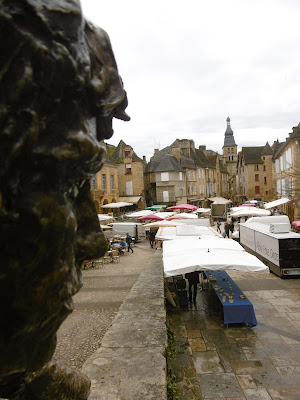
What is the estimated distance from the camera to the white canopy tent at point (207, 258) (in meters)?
7.82

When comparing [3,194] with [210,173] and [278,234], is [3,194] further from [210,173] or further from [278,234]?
[210,173]

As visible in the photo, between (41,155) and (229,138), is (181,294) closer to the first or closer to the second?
(41,155)

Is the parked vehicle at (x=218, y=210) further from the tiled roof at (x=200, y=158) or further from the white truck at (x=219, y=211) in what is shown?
the tiled roof at (x=200, y=158)

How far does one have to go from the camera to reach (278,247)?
43.1 ft

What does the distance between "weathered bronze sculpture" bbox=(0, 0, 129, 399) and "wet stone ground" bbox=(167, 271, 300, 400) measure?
176 inches

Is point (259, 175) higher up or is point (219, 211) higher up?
point (259, 175)

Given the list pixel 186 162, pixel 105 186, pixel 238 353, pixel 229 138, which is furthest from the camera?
pixel 229 138

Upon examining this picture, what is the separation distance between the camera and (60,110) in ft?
4.91

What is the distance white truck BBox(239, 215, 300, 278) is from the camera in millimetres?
12891

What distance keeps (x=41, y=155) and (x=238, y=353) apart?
22.0ft

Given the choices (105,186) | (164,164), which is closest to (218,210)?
(164,164)

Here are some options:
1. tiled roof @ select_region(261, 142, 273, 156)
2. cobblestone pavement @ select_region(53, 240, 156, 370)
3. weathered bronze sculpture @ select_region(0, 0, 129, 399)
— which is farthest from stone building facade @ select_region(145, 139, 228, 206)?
weathered bronze sculpture @ select_region(0, 0, 129, 399)

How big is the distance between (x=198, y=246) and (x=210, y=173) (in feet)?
194

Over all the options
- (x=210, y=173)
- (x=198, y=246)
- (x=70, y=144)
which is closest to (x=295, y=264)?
(x=198, y=246)
